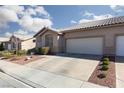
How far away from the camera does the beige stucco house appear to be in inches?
514

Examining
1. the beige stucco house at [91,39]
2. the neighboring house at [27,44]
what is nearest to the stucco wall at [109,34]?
the beige stucco house at [91,39]

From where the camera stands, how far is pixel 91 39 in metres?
15.1

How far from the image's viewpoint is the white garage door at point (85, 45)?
47.5 ft

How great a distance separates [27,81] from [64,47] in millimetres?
11083

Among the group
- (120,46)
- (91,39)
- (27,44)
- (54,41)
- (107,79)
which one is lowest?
(107,79)

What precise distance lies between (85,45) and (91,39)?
3.48ft

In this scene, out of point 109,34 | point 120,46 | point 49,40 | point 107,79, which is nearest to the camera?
point 107,79

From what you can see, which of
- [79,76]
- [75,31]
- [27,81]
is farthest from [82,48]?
[27,81]

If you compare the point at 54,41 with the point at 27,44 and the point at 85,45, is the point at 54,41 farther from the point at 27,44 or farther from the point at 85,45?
A: the point at 27,44

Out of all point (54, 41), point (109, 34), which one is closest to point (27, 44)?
point (54, 41)

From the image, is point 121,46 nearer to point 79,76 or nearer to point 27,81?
point 79,76

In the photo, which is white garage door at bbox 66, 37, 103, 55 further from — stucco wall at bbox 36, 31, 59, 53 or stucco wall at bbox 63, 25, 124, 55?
stucco wall at bbox 36, 31, 59, 53

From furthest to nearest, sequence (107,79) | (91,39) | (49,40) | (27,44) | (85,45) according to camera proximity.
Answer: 1. (27,44)
2. (49,40)
3. (85,45)
4. (91,39)
5. (107,79)

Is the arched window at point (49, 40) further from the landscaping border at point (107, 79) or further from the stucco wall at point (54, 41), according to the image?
the landscaping border at point (107, 79)
